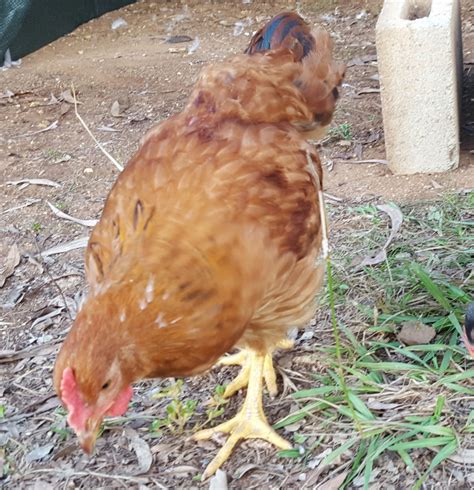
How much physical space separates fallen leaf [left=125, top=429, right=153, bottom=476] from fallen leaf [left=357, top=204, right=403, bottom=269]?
1.29 metres

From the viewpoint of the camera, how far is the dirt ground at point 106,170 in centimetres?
283

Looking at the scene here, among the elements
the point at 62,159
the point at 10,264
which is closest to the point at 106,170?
the point at 62,159

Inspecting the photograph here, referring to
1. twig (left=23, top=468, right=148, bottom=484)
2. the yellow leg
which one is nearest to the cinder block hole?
the yellow leg

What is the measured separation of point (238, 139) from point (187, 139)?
0.17m

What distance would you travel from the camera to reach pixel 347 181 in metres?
4.33

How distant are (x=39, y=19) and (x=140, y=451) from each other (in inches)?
190

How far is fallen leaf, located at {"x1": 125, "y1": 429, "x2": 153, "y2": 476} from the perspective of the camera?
2.77m

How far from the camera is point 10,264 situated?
401 cm

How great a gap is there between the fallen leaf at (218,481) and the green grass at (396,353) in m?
0.25

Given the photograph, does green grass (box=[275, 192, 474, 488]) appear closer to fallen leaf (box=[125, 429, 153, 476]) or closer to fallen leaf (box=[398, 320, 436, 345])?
fallen leaf (box=[398, 320, 436, 345])

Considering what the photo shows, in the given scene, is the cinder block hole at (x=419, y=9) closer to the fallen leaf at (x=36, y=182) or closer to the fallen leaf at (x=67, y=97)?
the fallen leaf at (x=36, y=182)

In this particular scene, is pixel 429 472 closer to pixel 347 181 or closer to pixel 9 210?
pixel 347 181

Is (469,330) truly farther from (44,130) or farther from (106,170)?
(44,130)

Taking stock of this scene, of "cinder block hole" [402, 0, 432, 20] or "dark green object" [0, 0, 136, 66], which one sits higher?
"cinder block hole" [402, 0, 432, 20]
